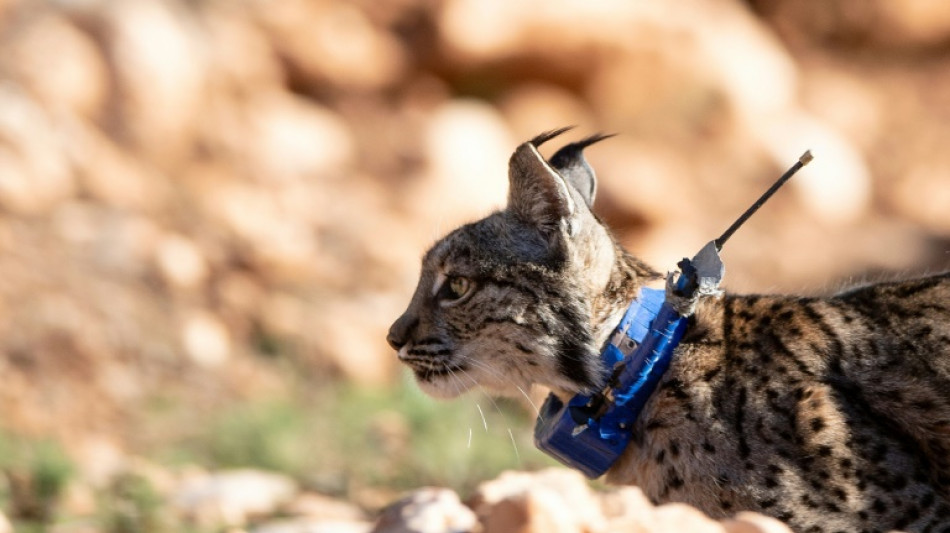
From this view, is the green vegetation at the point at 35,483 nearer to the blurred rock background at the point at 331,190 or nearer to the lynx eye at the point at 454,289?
the blurred rock background at the point at 331,190

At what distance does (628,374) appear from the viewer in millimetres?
3842

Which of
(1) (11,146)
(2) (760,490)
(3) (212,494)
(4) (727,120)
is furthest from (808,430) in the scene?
(4) (727,120)

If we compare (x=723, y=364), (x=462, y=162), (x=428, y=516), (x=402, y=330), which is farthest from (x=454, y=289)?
(x=462, y=162)

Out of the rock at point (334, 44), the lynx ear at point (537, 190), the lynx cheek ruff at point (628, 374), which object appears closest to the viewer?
the lynx cheek ruff at point (628, 374)

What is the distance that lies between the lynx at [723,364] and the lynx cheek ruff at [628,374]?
0.19 ft

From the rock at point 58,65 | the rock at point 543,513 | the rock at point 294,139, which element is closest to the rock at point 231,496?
the rock at point 543,513

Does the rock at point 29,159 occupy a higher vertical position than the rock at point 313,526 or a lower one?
higher

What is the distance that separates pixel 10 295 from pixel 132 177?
2.63 meters

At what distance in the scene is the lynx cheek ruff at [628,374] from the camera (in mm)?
3822

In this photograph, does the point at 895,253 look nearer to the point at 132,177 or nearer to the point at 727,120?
the point at 727,120

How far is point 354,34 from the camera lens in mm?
14086

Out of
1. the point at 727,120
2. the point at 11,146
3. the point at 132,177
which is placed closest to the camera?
the point at 11,146

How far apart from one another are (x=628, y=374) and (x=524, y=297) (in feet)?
1.66

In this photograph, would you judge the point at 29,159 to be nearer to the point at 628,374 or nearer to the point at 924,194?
the point at 628,374
